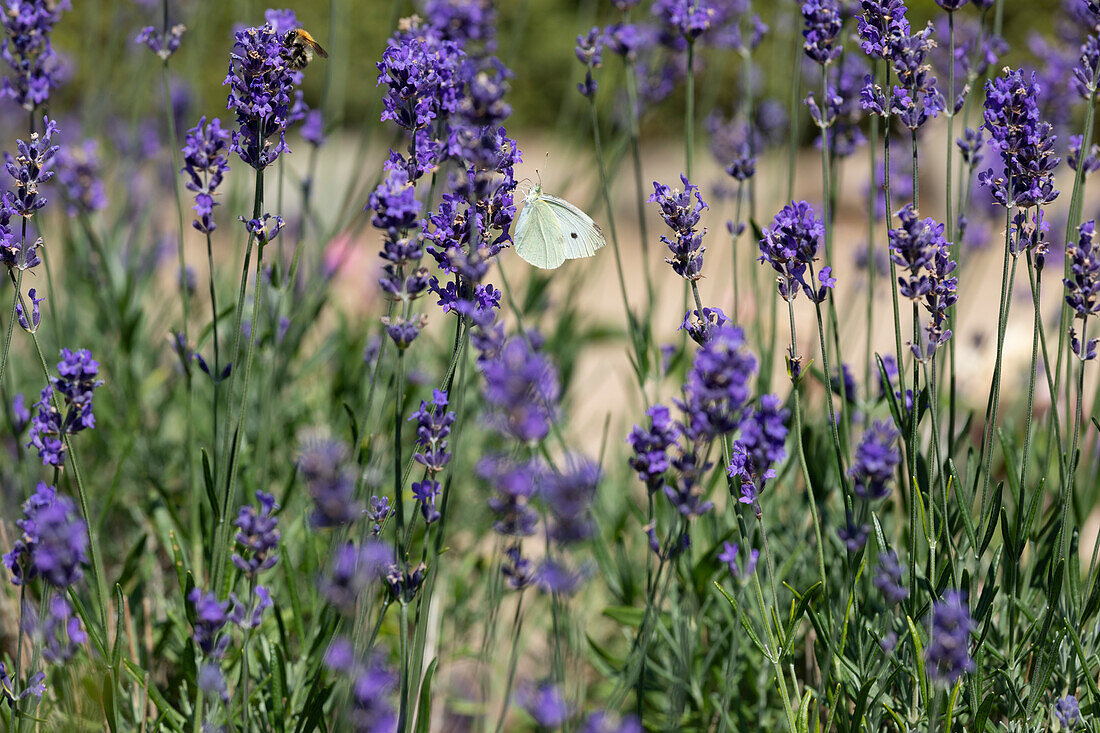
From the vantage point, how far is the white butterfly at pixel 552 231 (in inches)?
90.2

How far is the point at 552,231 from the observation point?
2395 millimetres

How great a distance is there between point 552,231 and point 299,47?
0.80m

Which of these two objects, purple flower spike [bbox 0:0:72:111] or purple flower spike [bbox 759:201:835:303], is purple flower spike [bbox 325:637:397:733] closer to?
purple flower spike [bbox 759:201:835:303]

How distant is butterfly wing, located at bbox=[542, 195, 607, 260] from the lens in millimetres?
2346

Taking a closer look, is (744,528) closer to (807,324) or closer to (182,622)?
(182,622)

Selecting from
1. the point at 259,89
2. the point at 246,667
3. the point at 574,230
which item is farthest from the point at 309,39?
the point at 246,667

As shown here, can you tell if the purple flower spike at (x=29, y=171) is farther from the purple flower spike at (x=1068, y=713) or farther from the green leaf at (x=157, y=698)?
the purple flower spike at (x=1068, y=713)

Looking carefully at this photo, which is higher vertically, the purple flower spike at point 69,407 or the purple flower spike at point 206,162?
the purple flower spike at point 206,162

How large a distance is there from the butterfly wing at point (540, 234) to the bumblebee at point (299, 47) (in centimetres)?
61

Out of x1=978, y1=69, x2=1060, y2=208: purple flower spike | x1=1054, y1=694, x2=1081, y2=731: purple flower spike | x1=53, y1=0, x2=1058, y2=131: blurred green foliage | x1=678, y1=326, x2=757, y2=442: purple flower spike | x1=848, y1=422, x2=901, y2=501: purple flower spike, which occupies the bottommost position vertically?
x1=1054, y1=694, x2=1081, y2=731: purple flower spike

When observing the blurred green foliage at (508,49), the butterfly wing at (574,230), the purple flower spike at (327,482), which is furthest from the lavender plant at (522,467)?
the blurred green foliage at (508,49)

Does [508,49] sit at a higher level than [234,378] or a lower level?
higher

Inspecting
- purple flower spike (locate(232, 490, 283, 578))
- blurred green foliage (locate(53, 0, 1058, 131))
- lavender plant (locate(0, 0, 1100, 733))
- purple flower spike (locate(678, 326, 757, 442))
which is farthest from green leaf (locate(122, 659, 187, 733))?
blurred green foliage (locate(53, 0, 1058, 131))

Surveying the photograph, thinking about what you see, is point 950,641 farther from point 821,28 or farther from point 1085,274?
point 821,28
